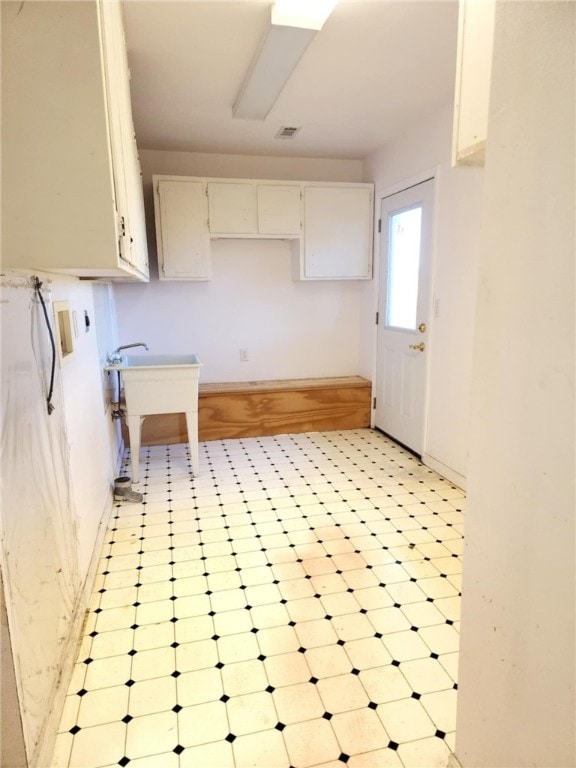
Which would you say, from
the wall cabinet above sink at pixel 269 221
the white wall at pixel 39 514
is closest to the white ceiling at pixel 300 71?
the wall cabinet above sink at pixel 269 221

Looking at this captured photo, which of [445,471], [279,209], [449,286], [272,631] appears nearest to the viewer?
[272,631]

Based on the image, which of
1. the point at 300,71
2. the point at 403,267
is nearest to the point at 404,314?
the point at 403,267

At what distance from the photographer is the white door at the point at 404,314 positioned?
11.1 ft

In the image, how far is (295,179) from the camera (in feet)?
13.8

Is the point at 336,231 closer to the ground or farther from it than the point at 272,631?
farther from it

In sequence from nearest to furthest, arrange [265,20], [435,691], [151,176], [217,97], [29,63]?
[29,63] < [435,691] < [265,20] < [217,97] < [151,176]

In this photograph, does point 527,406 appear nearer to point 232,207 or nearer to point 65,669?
point 65,669

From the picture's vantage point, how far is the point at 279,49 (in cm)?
212

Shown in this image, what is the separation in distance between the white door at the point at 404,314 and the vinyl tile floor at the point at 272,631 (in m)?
0.75

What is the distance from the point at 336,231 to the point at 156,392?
2.21 metres

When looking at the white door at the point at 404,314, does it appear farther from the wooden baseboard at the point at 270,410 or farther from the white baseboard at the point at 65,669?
the white baseboard at the point at 65,669

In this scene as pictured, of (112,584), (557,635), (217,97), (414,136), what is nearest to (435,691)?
(557,635)

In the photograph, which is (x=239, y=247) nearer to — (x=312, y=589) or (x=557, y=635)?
(x=312, y=589)

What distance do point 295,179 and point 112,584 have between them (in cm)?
365
